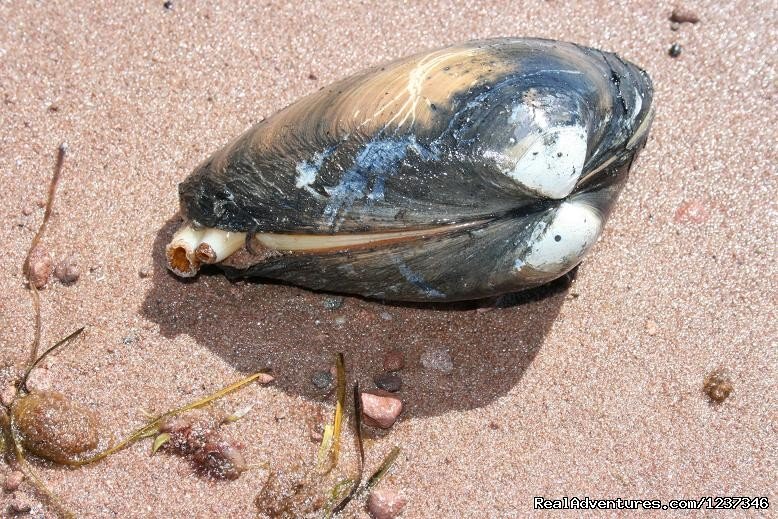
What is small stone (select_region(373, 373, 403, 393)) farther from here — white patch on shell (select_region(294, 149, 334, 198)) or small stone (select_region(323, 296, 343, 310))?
white patch on shell (select_region(294, 149, 334, 198))

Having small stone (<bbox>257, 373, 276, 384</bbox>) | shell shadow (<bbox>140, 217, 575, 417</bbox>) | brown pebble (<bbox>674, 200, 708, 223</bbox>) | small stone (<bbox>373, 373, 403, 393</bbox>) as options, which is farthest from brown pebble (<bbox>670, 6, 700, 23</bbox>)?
small stone (<bbox>257, 373, 276, 384</bbox>)

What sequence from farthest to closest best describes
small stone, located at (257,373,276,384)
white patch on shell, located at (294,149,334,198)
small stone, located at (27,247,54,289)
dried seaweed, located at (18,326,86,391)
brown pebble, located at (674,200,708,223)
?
brown pebble, located at (674,200,708,223) < small stone, located at (27,247,54,289) < small stone, located at (257,373,276,384) < dried seaweed, located at (18,326,86,391) < white patch on shell, located at (294,149,334,198)

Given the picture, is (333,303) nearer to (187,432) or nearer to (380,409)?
(380,409)

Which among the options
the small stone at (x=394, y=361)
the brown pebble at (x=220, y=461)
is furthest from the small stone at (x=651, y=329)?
the brown pebble at (x=220, y=461)

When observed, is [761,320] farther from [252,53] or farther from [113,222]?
[113,222]

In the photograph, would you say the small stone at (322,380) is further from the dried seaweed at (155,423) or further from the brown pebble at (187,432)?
the brown pebble at (187,432)

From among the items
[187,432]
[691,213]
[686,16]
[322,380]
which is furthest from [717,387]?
[187,432]
